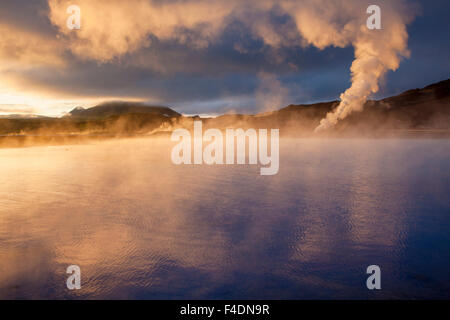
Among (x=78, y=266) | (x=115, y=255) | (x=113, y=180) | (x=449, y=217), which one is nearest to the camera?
(x=78, y=266)

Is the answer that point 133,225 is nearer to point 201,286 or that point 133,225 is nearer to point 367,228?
point 201,286

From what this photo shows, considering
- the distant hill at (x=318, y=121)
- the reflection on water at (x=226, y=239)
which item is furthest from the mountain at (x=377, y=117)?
the reflection on water at (x=226, y=239)

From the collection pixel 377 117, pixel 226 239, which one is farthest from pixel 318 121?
pixel 226 239

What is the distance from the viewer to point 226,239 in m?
6.73

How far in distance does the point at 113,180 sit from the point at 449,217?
12.8 m

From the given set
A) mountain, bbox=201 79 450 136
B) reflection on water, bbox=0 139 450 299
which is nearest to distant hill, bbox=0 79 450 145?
mountain, bbox=201 79 450 136

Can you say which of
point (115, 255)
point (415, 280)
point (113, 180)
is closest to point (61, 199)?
point (113, 180)

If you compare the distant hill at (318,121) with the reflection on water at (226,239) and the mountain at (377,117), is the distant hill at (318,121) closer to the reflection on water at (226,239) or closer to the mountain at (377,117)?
the mountain at (377,117)

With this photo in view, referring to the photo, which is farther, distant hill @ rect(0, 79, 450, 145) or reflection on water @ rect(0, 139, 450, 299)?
distant hill @ rect(0, 79, 450, 145)

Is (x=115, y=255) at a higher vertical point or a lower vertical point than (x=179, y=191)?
lower

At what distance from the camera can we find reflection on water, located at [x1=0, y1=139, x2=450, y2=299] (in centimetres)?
488

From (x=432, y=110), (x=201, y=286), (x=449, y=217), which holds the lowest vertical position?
(x=201, y=286)

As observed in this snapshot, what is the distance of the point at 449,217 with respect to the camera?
8.25 m

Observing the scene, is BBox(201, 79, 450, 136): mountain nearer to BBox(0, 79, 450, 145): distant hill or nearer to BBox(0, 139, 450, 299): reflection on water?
BBox(0, 79, 450, 145): distant hill
